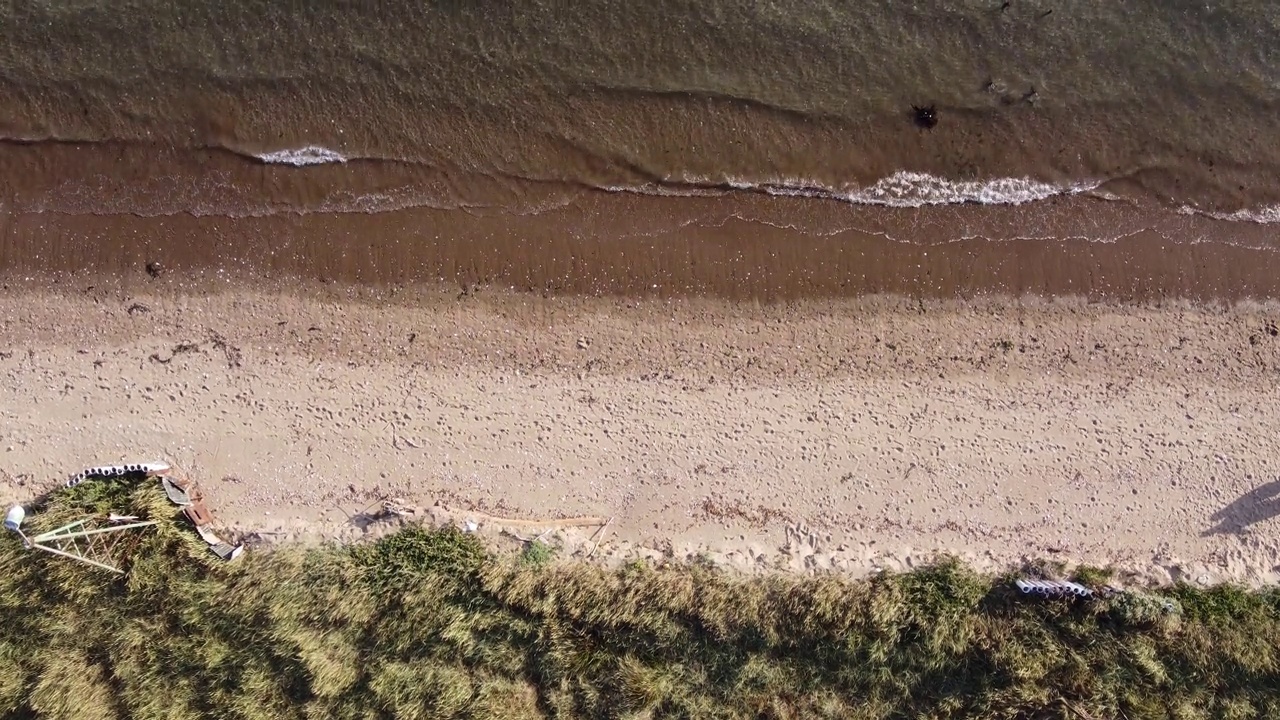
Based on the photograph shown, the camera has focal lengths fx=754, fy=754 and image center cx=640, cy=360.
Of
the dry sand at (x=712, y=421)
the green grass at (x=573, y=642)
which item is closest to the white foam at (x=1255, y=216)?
the dry sand at (x=712, y=421)

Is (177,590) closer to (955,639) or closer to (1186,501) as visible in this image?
(955,639)

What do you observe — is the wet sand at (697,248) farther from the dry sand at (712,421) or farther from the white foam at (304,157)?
→ the white foam at (304,157)

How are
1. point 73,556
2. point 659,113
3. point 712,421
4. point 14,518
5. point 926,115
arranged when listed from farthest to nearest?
point 659,113 → point 926,115 → point 712,421 → point 14,518 → point 73,556

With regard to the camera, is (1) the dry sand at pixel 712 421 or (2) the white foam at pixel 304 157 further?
(2) the white foam at pixel 304 157

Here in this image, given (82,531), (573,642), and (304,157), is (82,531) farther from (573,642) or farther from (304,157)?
(573,642)

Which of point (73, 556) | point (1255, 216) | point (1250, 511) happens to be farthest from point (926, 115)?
point (73, 556)
